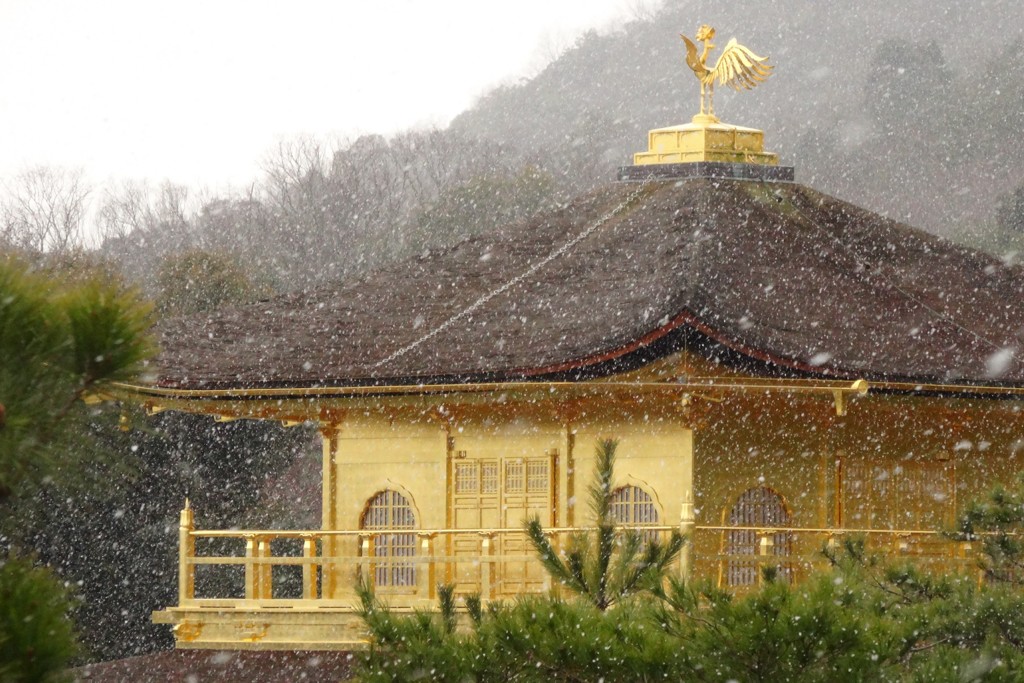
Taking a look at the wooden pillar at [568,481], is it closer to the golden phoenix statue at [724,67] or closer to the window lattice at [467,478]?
the window lattice at [467,478]

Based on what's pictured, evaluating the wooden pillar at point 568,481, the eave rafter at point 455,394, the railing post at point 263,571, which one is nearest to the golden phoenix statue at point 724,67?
the wooden pillar at point 568,481

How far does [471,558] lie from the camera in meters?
12.7

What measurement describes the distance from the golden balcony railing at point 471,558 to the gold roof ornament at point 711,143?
13.6 feet

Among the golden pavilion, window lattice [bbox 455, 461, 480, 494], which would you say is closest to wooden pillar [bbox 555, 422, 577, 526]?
the golden pavilion

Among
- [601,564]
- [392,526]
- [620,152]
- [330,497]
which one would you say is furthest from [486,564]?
[620,152]

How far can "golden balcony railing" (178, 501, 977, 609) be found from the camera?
42.5ft

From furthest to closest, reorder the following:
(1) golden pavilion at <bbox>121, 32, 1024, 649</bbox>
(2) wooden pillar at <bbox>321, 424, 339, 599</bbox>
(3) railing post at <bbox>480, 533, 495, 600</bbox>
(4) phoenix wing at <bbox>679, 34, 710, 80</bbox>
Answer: (4) phoenix wing at <bbox>679, 34, 710, 80</bbox> → (2) wooden pillar at <bbox>321, 424, 339, 599</bbox> → (1) golden pavilion at <bbox>121, 32, 1024, 649</bbox> → (3) railing post at <bbox>480, 533, 495, 600</bbox>

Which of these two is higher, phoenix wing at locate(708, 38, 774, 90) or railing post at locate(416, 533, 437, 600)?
phoenix wing at locate(708, 38, 774, 90)

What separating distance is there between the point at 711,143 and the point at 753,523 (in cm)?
431

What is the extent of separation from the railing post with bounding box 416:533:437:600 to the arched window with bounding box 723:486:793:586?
2435 mm

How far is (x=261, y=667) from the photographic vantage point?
13328 millimetres

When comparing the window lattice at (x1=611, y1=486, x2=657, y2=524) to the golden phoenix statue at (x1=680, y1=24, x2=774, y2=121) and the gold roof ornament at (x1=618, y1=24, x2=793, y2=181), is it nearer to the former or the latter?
the gold roof ornament at (x1=618, y1=24, x2=793, y2=181)

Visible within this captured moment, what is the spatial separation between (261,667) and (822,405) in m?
5.14

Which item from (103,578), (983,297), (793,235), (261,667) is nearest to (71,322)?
(261,667)
